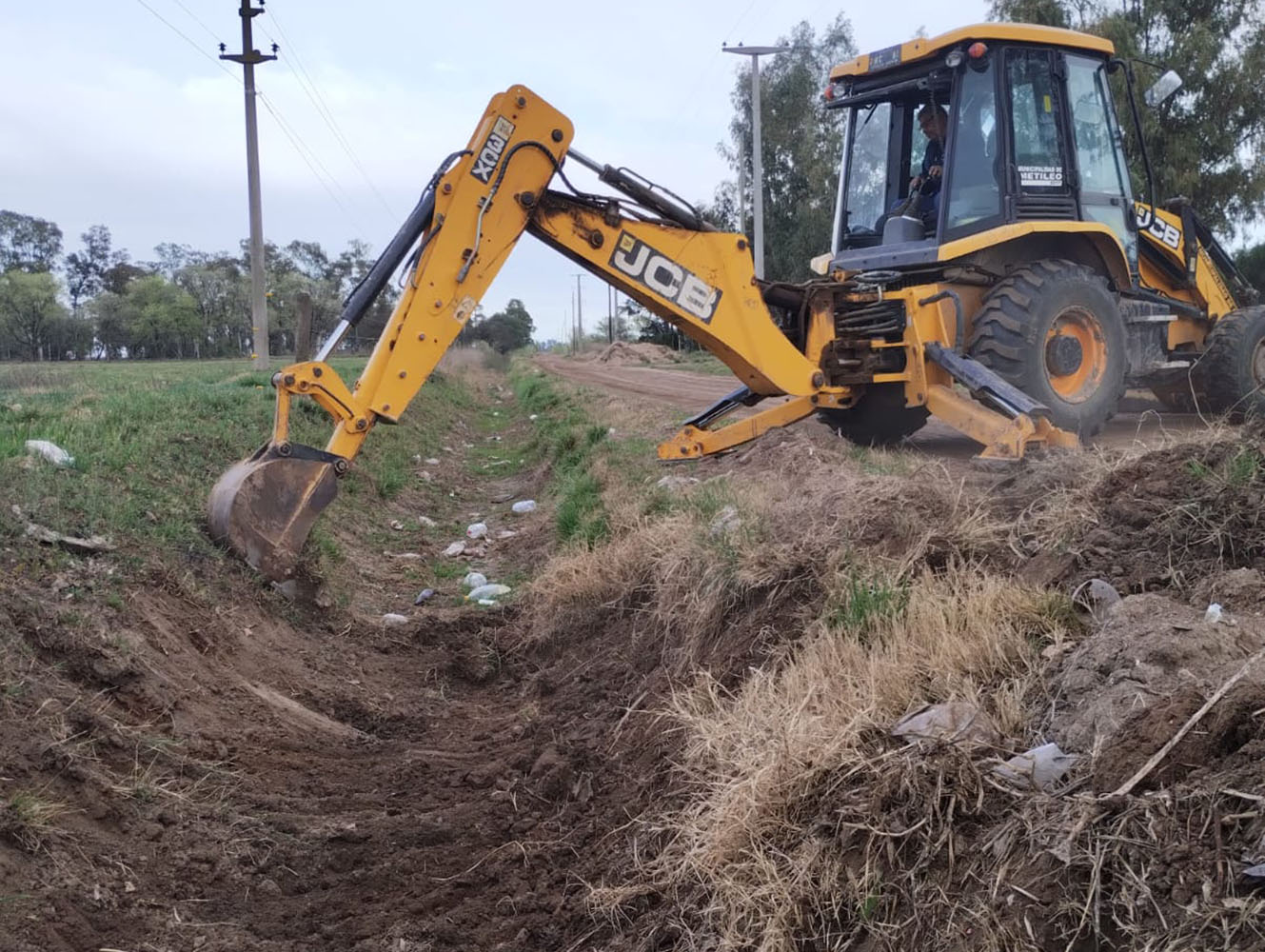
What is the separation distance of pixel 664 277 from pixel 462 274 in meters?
1.38

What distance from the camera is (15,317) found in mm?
46000

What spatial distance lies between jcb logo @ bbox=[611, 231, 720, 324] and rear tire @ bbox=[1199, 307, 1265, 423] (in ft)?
15.9

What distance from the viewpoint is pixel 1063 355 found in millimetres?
7883

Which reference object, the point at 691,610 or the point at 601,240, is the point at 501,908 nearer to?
the point at 691,610

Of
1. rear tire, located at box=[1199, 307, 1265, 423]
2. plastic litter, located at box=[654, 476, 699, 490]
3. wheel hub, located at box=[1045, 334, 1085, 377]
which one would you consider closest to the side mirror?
wheel hub, located at box=[1045, 334, 1085, 377]

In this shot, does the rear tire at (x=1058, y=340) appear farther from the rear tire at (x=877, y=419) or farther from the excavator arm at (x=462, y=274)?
the excavator arm at (x=462, y=274)

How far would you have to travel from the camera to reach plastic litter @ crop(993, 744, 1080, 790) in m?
2.61

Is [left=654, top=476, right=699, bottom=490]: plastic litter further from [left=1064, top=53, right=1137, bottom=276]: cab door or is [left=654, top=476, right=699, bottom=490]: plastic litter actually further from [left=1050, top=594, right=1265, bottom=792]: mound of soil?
[left=1050, top=594, right=1265, bottom=792]: mound of soil

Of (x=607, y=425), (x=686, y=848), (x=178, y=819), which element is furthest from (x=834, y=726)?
(x=607, y=425)

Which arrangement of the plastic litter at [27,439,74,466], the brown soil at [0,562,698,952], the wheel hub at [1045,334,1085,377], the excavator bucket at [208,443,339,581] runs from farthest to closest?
1. the wheel hub at [1045,334,1085,377]
2. the plastic litter at [27,439,74,466]
3. the excavator bucket at [208,443,339,581]
4. the brown soil at [0,562,698,952]

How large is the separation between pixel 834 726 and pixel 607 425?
10.0 m

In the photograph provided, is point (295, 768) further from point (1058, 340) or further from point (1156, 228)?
point (1156, 228)

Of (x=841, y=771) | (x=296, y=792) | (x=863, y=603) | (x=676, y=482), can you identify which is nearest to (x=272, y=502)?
(x=296, y=792)

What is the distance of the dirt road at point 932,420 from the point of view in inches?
341
